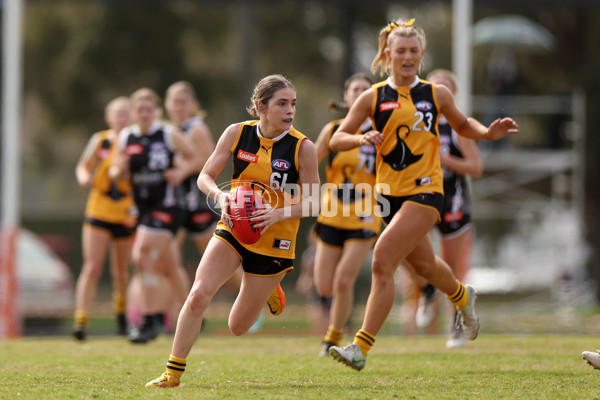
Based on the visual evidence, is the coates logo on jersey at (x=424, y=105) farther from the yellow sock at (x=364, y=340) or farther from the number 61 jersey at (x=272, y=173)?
the yellow sock at (x=364, y=340)

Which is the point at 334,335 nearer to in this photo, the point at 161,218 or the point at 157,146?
the point at 161,218

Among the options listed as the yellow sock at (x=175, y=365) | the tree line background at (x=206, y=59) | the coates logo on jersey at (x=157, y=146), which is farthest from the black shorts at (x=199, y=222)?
Answer: the tree line background at (x=206, y=59)

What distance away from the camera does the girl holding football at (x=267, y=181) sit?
6605mm

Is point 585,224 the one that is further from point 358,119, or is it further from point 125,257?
point 358,119

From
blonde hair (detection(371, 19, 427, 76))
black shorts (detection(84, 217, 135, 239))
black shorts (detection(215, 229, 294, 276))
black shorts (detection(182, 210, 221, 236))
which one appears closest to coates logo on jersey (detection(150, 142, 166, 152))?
black shorts (detection(182, 210, 221, 236))

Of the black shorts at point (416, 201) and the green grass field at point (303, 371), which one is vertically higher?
the black shorts at point (416, 201)

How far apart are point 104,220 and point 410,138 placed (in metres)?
4.82

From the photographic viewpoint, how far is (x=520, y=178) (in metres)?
22.3

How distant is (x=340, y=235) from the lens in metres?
9.25

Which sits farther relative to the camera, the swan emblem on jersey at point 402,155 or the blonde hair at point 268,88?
the swan emblem on jersey at point 402,155

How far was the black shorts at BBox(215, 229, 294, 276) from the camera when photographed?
6.59 meters

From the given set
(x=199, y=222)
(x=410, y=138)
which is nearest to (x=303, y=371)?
(x=410, y=138)

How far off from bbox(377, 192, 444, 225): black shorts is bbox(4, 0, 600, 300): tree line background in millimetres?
15252

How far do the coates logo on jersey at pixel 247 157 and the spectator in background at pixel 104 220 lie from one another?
4.43 m
